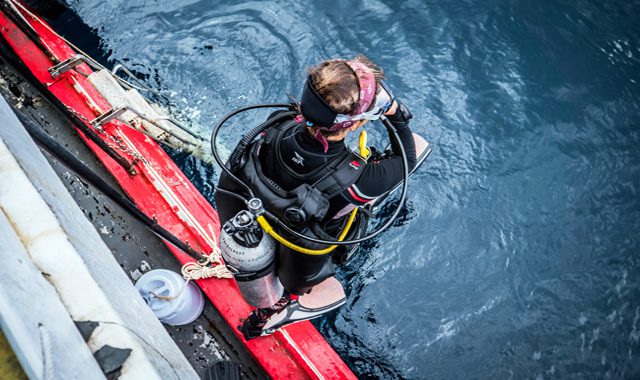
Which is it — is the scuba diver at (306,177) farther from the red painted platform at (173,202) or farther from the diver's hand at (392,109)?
the red painted platform at (173,202)

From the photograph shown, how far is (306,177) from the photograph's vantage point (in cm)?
207

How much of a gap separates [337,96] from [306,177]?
436mm

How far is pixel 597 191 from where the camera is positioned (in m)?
4.21

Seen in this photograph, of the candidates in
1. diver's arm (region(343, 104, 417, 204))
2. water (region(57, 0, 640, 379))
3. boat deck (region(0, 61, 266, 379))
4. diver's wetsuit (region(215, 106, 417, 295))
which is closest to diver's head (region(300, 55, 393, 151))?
diver's wetsuit (region(215, 106, 417, 295))

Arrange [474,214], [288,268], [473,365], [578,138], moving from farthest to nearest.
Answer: [578,138] → [474,214] → [473,365] → [288,268]

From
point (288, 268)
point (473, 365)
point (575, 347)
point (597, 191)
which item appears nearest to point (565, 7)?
point (597, 191)

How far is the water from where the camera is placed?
12.2 ft

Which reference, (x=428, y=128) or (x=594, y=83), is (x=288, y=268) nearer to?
(x=428, y=128)

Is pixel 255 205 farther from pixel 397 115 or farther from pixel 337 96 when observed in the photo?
pixel 397 115

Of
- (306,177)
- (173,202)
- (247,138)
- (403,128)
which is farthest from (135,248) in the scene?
(403,128)

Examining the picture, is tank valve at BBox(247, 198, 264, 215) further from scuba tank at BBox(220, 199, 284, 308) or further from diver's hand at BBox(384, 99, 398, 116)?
diver's hand at BBox(384, 99, 398, 116)

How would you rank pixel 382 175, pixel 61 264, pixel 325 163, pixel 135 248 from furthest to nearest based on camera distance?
pixel 135 248
pixel 382 175
pixel 325 163
pixel 61 264

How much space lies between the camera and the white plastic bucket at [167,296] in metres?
2.72

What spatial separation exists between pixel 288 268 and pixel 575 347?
2811 mm
